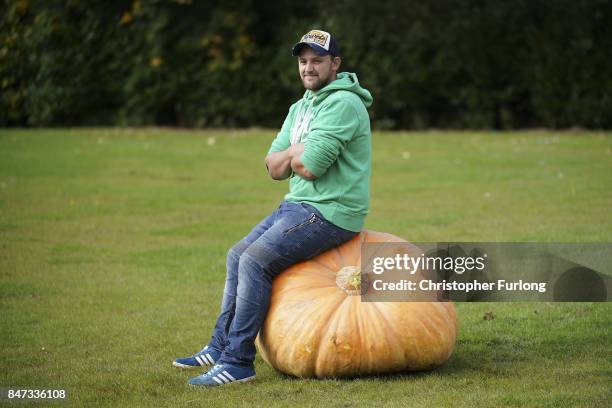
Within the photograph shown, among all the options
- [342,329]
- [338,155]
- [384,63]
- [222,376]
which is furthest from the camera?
[384,63]

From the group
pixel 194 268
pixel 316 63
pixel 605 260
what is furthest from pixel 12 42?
pixel 605 260

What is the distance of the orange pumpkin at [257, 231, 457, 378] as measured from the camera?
5.39 meters

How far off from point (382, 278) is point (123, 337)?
2121 millimetres

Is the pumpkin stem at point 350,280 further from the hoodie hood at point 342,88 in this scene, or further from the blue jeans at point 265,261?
the hoodie hood at point 342,88

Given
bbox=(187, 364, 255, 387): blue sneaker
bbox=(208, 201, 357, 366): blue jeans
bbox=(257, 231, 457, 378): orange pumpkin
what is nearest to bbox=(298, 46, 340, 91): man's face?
bbox=(208, 201, 357, 366): blue jeans

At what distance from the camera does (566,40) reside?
71.3ft

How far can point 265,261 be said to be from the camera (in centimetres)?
556

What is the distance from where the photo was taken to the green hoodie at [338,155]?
5500 mm

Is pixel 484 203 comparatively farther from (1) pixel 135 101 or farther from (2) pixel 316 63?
(1) pixel 135 101

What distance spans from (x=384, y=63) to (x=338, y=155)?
713 inches

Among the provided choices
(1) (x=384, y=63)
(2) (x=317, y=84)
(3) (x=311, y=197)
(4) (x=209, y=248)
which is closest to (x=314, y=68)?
(2) (x=317, y=84)

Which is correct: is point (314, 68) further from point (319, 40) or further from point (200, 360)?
point (200, 360)

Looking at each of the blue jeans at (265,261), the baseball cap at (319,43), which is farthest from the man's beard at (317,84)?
the blue jeans at (265,261)

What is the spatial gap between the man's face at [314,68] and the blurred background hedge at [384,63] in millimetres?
15439
